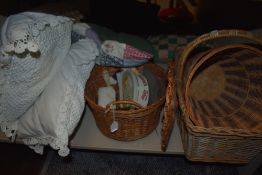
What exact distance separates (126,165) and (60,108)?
48 centimetres

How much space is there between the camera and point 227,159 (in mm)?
727

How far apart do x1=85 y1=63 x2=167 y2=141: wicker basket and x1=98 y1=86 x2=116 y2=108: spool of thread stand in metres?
0.03

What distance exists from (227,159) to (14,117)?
24.3 inches

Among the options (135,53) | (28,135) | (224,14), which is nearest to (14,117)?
(28,135)

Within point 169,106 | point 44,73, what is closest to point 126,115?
point 169,106

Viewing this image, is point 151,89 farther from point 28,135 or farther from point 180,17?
point 180,17

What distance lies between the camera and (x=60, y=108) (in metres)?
0.65

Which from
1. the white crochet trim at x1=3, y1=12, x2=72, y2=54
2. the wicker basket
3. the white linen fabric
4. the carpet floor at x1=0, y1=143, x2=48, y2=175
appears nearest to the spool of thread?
the wicker basket

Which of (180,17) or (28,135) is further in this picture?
(180,17)

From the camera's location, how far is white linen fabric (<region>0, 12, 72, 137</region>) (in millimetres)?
575

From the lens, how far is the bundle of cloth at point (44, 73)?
59 centimetres

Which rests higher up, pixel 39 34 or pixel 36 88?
pixel 39 34

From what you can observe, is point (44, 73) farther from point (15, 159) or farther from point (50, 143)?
point (15, 159)

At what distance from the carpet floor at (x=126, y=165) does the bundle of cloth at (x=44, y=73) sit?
0.30 meters
